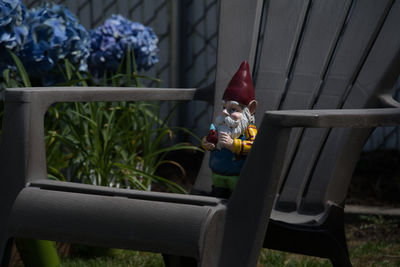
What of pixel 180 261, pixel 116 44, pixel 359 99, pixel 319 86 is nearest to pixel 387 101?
pixel 359 99

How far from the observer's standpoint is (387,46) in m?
1.66

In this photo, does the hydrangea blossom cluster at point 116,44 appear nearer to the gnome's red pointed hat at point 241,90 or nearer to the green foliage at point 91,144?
the green foliage at point 91,144

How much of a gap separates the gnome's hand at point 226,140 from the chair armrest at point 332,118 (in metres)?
0.21

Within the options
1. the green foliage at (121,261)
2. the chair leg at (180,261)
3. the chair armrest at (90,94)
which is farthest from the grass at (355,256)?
the chair armrest at (90,94)

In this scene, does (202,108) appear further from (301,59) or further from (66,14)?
(301,59)

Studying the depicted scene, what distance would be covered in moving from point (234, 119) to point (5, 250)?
559 millimetres

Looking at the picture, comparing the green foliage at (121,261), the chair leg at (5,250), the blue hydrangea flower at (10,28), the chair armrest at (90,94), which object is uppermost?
the chair armrest at (90,94)

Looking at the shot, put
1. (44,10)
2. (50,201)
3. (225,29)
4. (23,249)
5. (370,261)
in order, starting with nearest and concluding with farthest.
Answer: (50,201) < (23,249) < (225,29) < (370,261) < (44,10)

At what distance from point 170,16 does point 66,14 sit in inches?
47.1

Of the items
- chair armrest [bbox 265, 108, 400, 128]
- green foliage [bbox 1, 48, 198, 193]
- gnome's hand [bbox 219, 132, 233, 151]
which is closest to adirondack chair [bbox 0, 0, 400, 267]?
chair armrest [bbox 265, 108, 400, 128]

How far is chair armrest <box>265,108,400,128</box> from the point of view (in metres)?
1.17

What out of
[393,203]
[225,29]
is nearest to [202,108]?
[393,203]

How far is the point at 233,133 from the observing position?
4.61 feet

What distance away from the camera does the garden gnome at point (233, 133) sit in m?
1.40
